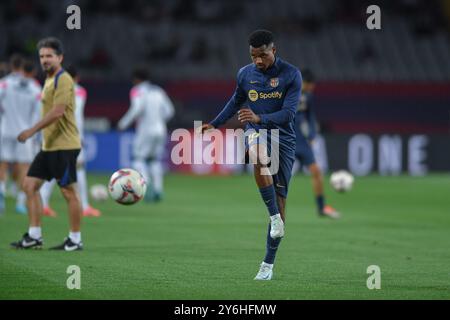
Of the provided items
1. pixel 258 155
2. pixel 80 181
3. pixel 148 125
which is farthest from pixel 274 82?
pixel 148 125

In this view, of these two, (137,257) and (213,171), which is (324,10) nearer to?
(213,171)

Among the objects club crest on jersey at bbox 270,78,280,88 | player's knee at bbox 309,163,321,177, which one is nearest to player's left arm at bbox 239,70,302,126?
club crest on jersey at bbox 270,78,280,88

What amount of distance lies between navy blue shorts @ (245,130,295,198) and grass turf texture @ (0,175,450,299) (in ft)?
2.96

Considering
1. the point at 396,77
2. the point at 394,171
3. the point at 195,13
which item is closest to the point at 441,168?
the point at 394,171

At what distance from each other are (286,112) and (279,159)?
1.87ft

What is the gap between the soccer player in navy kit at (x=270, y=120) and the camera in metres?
9.58

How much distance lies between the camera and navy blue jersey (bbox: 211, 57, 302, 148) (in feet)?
31.7

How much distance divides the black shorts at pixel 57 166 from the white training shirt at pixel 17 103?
17.2 feet

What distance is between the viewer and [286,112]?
9.60 m

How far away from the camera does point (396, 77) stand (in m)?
36.2

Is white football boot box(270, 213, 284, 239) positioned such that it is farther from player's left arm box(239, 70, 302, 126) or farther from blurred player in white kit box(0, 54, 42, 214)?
blurred player in white kit box(0, 54, 42, 214)

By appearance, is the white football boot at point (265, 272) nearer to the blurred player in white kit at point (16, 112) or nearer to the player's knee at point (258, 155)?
the player's knee at point (258, 155)

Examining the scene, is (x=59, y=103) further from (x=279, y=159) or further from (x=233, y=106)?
(x=279, y=159)
